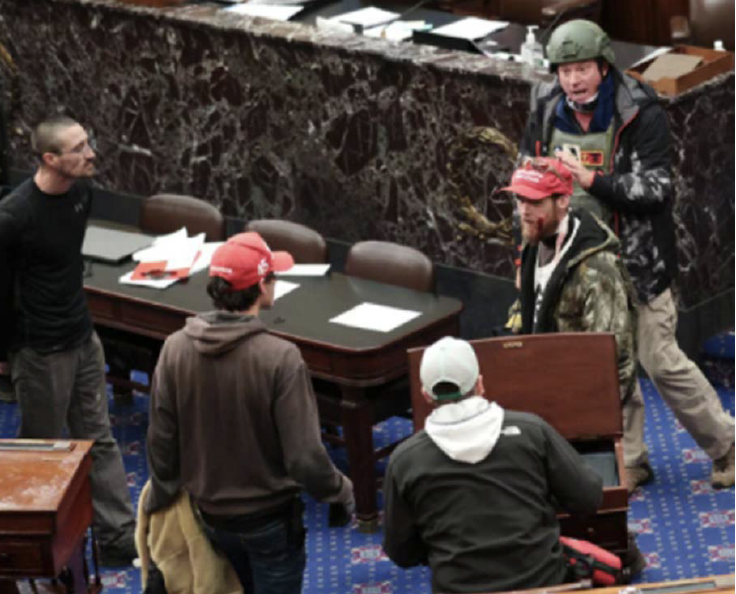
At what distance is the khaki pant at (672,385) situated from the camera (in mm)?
6684

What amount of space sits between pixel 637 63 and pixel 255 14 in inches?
96.6

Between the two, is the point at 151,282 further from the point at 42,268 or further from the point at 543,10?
the point at 543,10

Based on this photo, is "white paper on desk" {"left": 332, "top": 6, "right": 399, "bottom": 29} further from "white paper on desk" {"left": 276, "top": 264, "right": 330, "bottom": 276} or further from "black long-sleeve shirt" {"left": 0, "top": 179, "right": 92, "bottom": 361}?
"black long-sleeve shirt" {"left": 0, "top": 179, "right": 92, "bottom": 361}

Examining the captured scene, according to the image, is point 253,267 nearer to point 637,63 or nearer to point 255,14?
point 637,63

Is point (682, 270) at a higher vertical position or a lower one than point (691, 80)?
lower

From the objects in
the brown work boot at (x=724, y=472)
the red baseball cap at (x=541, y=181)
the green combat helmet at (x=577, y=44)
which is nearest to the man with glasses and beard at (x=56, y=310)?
the red baseball cap at (x=541, y=181)

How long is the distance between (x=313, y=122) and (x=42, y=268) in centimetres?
294

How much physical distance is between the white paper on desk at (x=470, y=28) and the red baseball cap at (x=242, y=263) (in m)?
4.01

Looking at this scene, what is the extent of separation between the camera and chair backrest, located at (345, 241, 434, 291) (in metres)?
7.21

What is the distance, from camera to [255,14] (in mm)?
9609

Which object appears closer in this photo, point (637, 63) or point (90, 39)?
point (637, 63)

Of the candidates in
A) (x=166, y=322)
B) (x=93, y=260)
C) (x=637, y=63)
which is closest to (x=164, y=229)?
(x=93, y=260)

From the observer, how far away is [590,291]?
575 cm

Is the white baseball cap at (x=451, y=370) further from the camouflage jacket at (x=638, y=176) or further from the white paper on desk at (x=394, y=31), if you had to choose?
the white paper on desk at (x=394, y=31)
